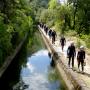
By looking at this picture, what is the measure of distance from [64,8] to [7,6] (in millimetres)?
30548

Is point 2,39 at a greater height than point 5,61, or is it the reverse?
point 2,39

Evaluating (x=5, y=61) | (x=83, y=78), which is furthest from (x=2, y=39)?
(x=83, y=78)

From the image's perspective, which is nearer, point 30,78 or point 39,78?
point 30,78

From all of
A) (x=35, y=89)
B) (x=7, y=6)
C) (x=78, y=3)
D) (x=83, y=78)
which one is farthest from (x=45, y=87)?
(x=78, y=3)

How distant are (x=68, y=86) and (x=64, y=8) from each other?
43.7 metres

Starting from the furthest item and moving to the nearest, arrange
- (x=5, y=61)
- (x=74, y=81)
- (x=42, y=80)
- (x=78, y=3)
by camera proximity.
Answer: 1. (x=78, y=3)
2. (x=5, y=61)
3. (x=42, y=80)
4. (x=74, y=81)

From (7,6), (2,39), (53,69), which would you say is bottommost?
(53,69)

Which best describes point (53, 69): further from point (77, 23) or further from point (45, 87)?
point (77, 23)

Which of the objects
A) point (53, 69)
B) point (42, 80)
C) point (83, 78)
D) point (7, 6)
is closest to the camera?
point (83, 78)

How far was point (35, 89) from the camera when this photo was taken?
2012cm

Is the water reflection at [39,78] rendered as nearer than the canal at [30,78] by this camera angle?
No

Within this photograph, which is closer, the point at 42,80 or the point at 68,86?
the point at 68,86

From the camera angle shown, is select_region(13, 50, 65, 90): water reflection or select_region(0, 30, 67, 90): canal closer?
select_region(0, 30, 67, 90): canal

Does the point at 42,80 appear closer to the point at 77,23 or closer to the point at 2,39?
the point at 2,39
